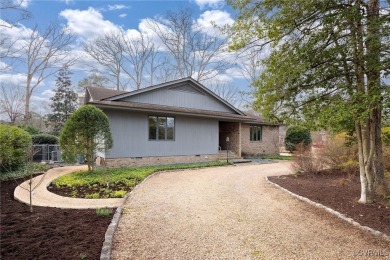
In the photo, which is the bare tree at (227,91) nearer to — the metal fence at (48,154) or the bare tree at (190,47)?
the bare tree at (190,47)

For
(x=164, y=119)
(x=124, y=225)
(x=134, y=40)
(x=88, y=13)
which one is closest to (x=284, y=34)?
(x=124, y=225)

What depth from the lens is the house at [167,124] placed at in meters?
13.0

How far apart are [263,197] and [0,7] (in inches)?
487

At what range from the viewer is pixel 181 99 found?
1595 centimetres

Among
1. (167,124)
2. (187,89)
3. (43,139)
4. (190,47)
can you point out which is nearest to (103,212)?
(167,124)

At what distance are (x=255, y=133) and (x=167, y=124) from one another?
905 centimetres

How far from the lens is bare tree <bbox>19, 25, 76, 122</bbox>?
86.0 feet

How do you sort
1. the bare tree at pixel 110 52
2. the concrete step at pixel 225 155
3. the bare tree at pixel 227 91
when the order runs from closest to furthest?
the concrete step at pixel 225 155
the bare tree at pixel 110 52
the bare tree at pixel 227 91

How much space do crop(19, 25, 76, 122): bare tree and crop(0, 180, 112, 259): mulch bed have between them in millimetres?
25656

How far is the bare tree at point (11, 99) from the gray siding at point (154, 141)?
72.3 ft

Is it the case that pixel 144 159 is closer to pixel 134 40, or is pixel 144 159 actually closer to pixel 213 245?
pixel 213 245

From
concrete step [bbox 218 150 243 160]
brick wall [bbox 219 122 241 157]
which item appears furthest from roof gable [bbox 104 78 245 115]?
concrete step [bbox 218 150 243 160]

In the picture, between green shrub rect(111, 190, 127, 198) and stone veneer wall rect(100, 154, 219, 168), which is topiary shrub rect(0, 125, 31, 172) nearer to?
stone veneer wall rect(100, 154, 219, 168)

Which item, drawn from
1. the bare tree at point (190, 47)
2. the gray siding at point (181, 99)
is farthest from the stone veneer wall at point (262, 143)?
the bare tree at point (190, 47)
